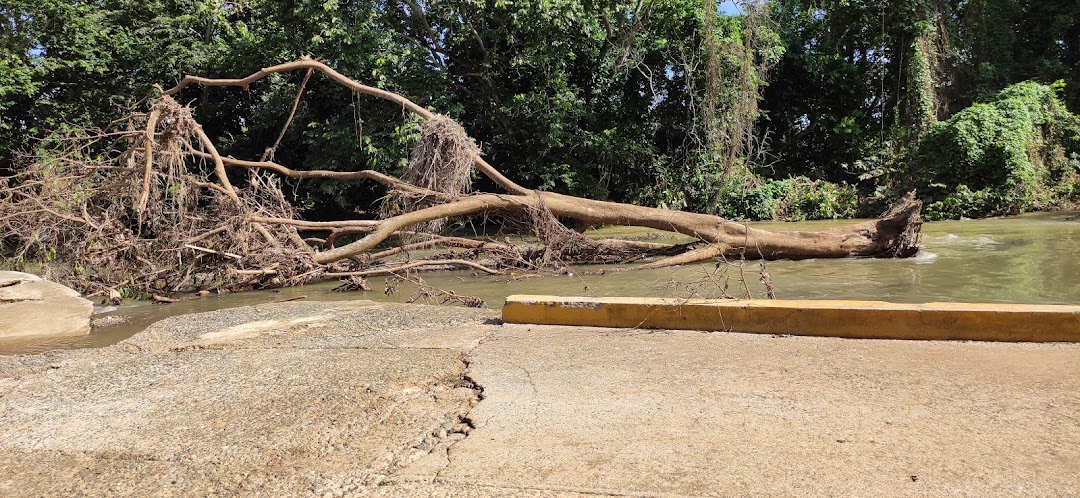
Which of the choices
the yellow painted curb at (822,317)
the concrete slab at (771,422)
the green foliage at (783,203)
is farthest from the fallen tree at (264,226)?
the green foliage at (783,203)

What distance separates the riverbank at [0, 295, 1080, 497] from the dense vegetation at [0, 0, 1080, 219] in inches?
490

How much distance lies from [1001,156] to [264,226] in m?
17.0

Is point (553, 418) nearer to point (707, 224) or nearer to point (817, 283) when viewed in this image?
point (817, 283)

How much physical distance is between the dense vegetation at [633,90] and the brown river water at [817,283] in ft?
24.3

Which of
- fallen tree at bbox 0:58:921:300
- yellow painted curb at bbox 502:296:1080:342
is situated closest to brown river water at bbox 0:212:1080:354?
fallen tree at bbox 0:58:921:300

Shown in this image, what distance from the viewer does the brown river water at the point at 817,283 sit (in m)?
7.23

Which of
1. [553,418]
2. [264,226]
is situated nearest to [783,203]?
[264,226]

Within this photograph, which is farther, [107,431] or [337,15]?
[337,15]

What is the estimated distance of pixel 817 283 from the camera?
8828 mm

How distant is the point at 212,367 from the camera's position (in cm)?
470

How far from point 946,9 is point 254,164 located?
66.4 feet

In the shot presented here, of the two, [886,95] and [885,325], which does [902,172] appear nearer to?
[886,95]

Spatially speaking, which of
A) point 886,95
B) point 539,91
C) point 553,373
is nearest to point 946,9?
point 886,95

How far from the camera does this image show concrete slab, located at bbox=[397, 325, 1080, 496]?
2631 mm
